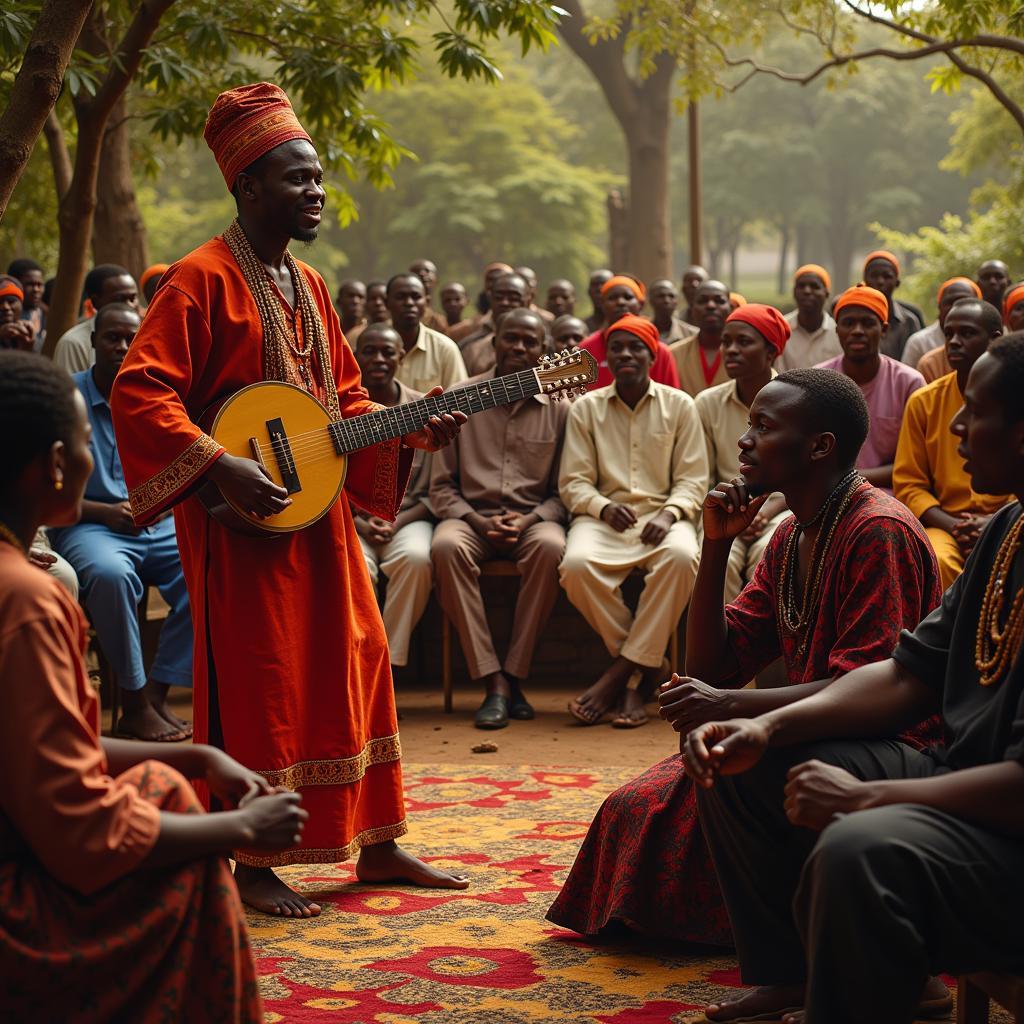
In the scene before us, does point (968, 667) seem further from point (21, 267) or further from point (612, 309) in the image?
point (21, 267)

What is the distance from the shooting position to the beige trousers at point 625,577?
8172 mm

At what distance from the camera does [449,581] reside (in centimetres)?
838

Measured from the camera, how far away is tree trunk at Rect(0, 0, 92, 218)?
538 cm

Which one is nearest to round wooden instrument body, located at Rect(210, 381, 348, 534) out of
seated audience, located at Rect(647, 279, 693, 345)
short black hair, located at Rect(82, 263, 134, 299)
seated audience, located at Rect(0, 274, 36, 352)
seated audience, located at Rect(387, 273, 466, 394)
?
short black hair, located at Rect(82, 263, 134, 299)

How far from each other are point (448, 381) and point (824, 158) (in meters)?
42.6

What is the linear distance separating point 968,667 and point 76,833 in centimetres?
209

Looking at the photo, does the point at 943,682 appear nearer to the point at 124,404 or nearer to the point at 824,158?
the point at 124,404

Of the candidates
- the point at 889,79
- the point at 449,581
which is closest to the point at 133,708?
the point at 449,581

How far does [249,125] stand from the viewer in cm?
484

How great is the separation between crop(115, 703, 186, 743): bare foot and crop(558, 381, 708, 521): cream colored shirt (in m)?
2.72

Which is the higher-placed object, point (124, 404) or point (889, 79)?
point (889, 79)

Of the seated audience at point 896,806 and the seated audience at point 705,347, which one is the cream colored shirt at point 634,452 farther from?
the seated audience at point 896,806

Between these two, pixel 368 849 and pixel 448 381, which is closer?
pixel 368 849

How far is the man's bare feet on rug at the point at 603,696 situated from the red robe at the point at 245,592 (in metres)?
3.11
